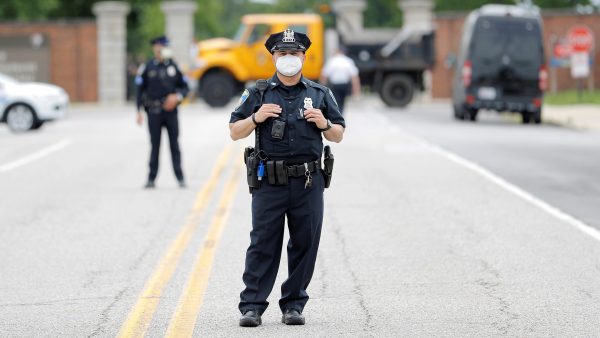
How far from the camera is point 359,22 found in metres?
55.9

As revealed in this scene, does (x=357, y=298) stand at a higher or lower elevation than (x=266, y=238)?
lower

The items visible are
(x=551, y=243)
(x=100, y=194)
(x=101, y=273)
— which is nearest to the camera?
(x=101, y=273)

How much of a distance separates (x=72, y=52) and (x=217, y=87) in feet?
48.5

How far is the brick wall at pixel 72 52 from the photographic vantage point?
51906 mm

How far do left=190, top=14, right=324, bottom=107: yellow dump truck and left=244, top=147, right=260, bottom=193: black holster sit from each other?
3146cm

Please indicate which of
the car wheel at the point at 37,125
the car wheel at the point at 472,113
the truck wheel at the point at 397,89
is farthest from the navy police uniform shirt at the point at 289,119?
the truck wheel at the point at 397,89

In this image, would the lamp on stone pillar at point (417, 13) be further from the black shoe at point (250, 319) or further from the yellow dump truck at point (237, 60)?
the black shoe at point (250, 319)

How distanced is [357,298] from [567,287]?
1.54 m

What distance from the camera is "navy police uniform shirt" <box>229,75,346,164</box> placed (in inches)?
304

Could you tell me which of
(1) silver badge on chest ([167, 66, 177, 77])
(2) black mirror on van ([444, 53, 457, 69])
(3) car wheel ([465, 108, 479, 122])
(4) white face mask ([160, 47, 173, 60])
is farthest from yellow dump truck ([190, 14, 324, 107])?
(1) silver badge on chest ([167, 66, 177, 77])

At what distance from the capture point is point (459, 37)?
176 feet

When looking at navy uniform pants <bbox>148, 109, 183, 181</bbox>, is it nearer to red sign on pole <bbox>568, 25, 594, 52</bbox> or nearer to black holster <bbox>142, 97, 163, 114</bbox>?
black holster <bbox>142, 97, 163, 114</bbox>

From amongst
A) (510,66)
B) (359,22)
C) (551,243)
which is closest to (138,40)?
(359,22)

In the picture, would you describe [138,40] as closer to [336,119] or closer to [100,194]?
[100,194]
